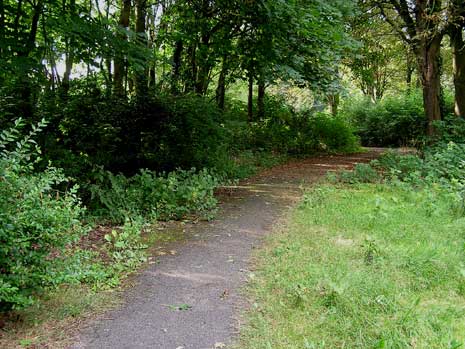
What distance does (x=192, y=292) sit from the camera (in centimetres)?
382

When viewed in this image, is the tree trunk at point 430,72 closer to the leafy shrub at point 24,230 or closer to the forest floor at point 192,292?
the forest floor at point 192,292

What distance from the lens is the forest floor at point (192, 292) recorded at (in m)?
3.06

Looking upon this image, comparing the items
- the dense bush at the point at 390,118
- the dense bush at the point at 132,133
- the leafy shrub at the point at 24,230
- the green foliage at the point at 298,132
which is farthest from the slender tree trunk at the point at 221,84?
the leafy shrub at the point at 24,230

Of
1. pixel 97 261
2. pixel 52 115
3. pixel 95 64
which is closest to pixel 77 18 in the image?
pixel 95 64

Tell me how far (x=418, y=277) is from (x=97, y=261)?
3.32 m

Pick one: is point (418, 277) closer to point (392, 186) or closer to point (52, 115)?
point (392, 186)

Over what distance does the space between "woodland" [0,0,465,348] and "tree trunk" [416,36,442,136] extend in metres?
0.04

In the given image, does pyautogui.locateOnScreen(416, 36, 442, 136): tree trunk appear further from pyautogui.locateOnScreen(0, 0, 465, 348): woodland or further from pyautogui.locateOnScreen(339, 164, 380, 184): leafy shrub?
pyautogui.locateOnScreen(339, 164, 380, 184): leafy shrub

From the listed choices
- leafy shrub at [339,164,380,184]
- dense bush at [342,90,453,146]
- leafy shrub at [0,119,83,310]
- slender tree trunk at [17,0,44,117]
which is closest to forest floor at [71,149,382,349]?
leafy shrub at [0,119,83,310]

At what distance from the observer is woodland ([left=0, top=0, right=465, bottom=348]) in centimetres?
318

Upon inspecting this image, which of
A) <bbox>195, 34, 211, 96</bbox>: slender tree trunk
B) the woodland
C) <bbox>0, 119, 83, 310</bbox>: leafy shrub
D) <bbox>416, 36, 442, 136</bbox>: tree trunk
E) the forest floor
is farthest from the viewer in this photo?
<bbox>416, 36, 442, 136</bbox>: tree trunk

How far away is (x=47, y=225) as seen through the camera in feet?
10.3

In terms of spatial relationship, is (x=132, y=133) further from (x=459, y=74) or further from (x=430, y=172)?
(x=459, y=74)

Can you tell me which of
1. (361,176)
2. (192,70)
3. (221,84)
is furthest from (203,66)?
(361,176)
